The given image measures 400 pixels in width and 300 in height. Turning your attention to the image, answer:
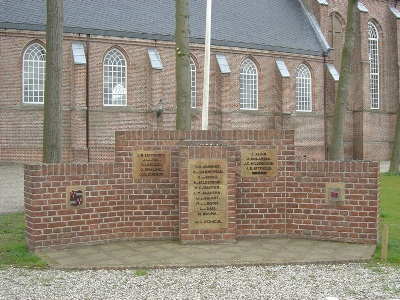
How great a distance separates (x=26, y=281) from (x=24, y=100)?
19.2 meters

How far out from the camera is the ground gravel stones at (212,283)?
4.82 metres

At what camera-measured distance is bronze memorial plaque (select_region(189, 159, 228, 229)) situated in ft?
23.6

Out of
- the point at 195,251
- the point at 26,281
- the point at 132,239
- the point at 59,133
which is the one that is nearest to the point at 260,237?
the point at 195,251

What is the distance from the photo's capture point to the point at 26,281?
531cm

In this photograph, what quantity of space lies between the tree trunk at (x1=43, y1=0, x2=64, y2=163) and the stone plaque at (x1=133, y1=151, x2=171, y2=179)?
10.7 ft

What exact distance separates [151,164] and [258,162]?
173 centimetres

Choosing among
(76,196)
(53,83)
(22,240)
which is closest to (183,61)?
(53,83)

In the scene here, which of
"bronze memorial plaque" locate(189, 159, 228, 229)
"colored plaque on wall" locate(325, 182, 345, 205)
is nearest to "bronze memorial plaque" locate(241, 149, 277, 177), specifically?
"bronze memorial plaque" locate(189, 159, 228, 229)

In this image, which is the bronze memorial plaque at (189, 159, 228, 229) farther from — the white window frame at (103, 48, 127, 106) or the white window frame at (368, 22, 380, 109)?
the white window frame at (368, 22, 380, 109)

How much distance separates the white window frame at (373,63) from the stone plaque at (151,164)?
29164mm

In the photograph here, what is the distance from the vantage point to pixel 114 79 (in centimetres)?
2483

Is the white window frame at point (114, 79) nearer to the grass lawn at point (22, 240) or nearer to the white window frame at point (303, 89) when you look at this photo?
the white window frame at point (303, 89)

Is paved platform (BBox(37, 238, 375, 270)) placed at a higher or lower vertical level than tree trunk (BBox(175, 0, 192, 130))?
lower

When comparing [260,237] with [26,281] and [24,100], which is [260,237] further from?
[24,100]
